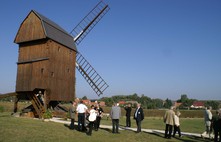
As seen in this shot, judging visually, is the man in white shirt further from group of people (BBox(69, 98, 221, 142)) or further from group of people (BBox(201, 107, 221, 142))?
group of people (BBox(201, 107, 221, 142))

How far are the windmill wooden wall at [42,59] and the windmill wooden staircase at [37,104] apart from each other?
633 mm

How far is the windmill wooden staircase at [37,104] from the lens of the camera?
23625 millimetres

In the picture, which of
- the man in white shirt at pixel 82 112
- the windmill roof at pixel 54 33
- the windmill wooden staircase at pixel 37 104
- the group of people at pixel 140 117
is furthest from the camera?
the windmill roof at pixel 54 33

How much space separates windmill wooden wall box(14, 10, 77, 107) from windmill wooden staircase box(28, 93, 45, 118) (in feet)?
2.08

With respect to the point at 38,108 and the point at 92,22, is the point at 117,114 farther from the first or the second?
the point at 92,22

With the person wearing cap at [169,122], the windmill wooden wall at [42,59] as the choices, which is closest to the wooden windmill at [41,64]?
the windmill wooden wall at [42,59]

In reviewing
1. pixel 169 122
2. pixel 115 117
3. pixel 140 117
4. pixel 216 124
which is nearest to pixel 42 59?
pixel 115 117

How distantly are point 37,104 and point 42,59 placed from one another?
4.28 meters

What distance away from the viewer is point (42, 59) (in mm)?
24375

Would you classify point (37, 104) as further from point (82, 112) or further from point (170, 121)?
point (170, 121)

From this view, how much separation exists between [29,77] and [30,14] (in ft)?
20.8

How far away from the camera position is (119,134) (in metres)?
15.8

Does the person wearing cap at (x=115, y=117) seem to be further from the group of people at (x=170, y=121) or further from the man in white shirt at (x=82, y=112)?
the group of people at (x=170, y=121)

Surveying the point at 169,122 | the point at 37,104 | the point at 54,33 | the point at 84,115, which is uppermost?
the point at 54,33
